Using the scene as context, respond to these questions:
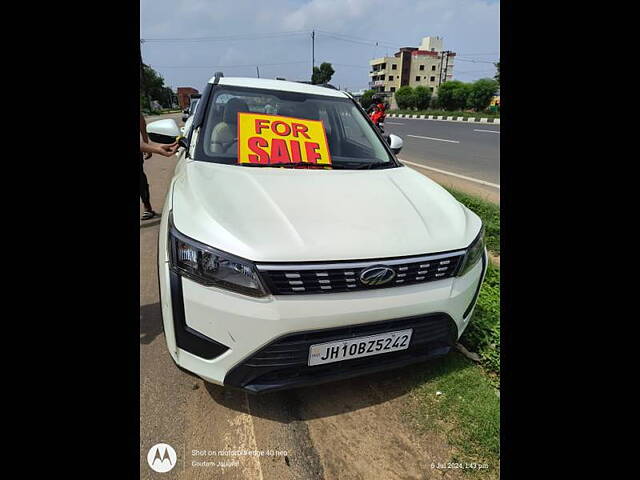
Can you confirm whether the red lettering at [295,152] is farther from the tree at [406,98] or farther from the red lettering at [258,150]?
the tree at [406,98]

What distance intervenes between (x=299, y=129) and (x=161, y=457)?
1969mm

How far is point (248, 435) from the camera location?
1597mm

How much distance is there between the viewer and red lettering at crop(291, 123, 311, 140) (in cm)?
236

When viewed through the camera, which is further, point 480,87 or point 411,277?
point 480,87

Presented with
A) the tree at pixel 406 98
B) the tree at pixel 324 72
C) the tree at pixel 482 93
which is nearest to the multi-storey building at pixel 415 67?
the tree at pixel 324 72

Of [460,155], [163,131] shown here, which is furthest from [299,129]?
[460,155]

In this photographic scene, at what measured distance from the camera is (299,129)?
239 cm

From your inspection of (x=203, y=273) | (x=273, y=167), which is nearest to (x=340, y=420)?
(x=203, y=273)

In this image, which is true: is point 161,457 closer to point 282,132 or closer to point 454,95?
point 282,132

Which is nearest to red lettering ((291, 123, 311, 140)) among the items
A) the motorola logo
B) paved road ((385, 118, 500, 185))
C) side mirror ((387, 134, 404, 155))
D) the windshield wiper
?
the windshield wiper

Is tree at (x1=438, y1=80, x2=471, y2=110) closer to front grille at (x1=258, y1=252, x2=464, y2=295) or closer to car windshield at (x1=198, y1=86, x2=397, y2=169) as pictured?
car windshield at (x1=198, y1=86, x2=397, y2=169)

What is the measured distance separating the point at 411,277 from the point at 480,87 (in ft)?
107
